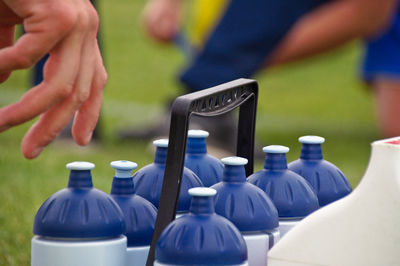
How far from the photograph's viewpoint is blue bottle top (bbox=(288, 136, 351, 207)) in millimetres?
1484

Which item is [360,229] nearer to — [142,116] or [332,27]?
[332,27]

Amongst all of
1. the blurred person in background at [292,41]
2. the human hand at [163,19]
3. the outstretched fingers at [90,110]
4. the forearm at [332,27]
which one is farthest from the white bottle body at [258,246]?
the human hand at [163,19]

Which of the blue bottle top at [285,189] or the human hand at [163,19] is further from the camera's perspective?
→ the human hand at [163,19]

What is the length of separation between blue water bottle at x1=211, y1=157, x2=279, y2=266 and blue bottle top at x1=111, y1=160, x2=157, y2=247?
0.11 meters

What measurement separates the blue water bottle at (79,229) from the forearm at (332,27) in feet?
9.23

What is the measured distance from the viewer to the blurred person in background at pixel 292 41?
3771 mm

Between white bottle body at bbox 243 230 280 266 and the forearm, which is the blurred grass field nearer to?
the forearm

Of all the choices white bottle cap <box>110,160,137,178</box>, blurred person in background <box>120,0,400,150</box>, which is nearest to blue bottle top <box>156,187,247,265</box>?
white bottle cap <box>110,160,137,178</box>

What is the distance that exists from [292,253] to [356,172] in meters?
2.37

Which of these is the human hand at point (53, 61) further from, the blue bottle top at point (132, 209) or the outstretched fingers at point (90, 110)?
the blue bottle top at point (132, 209)

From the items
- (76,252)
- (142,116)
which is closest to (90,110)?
(76,252)

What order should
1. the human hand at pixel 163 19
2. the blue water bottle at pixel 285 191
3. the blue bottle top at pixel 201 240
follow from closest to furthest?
the blue bottle top at pixel 201 240, the blue water bottle at pixel 285 191, the human hand at pixel 163 19

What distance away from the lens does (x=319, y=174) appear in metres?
1.49

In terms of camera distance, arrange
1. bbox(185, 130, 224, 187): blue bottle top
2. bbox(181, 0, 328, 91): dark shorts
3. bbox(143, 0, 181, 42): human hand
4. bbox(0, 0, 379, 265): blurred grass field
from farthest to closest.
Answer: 1. bbox(143, 0, 181, 42): human hand
2. bbox(181, 0, 328, 91): dark shorts
3. bbox(0, 0, 379, 265): blurred grass field
4. bbox(185, 130, 224, 187): blue bottle top
